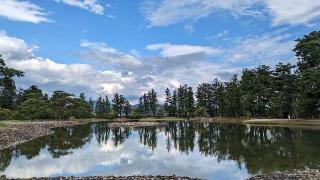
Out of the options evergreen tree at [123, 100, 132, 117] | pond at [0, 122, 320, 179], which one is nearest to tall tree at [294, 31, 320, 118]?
pond at [0, 122, 320, 179]

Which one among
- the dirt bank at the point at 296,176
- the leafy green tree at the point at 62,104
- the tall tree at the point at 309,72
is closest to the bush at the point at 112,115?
the leafy green tree at the point at 62,104

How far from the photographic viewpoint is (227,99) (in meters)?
141

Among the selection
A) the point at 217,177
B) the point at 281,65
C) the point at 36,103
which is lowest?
the point at 217,177

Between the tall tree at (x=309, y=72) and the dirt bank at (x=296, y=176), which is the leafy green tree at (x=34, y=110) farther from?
the dirt bank at (x=296, y=176)

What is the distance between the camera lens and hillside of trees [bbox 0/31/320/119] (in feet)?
285

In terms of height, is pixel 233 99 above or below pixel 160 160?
above

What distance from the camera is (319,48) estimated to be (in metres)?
87.9

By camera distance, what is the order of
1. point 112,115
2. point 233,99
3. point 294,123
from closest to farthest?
point 294,123
point 233,99
point 112,115

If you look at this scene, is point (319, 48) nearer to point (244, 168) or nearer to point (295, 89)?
point (295, 89)

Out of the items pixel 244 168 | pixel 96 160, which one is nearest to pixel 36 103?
pixel 96 160

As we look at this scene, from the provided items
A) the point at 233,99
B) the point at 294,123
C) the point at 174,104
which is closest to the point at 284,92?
the point at 294,123

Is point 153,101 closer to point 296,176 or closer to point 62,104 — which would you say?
point 62,104

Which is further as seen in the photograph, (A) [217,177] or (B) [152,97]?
(B) [152,97]

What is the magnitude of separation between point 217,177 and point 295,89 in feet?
→ 276
